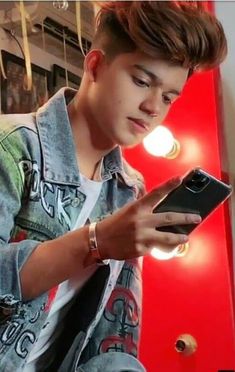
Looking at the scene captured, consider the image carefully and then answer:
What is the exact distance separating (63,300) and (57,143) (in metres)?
0.20

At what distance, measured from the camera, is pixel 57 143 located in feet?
2.25

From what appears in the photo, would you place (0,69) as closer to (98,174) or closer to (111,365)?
(98,174)

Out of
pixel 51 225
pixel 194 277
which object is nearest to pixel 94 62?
pixel 51 225

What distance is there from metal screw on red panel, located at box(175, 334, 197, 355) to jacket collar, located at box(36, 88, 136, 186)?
1.29 feet

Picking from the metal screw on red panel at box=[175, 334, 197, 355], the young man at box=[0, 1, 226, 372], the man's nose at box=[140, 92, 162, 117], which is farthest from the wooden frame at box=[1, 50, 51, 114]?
the metal screw on red panel at box=[175, 334, 197, 355]

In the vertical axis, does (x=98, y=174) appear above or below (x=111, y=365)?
above

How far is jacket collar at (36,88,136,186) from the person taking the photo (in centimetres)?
67

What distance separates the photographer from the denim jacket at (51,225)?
1.99 feet

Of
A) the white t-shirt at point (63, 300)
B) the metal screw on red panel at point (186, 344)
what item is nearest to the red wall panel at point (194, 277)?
the metal screw on red panel at point (186, 344)

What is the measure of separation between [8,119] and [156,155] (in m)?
0.41

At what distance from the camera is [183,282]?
3.20ft

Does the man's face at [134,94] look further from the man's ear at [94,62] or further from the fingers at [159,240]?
the fingers at [159,240]

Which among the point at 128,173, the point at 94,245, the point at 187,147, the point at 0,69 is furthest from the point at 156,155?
the point at 94,245

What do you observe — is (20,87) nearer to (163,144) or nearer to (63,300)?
(163,144)
